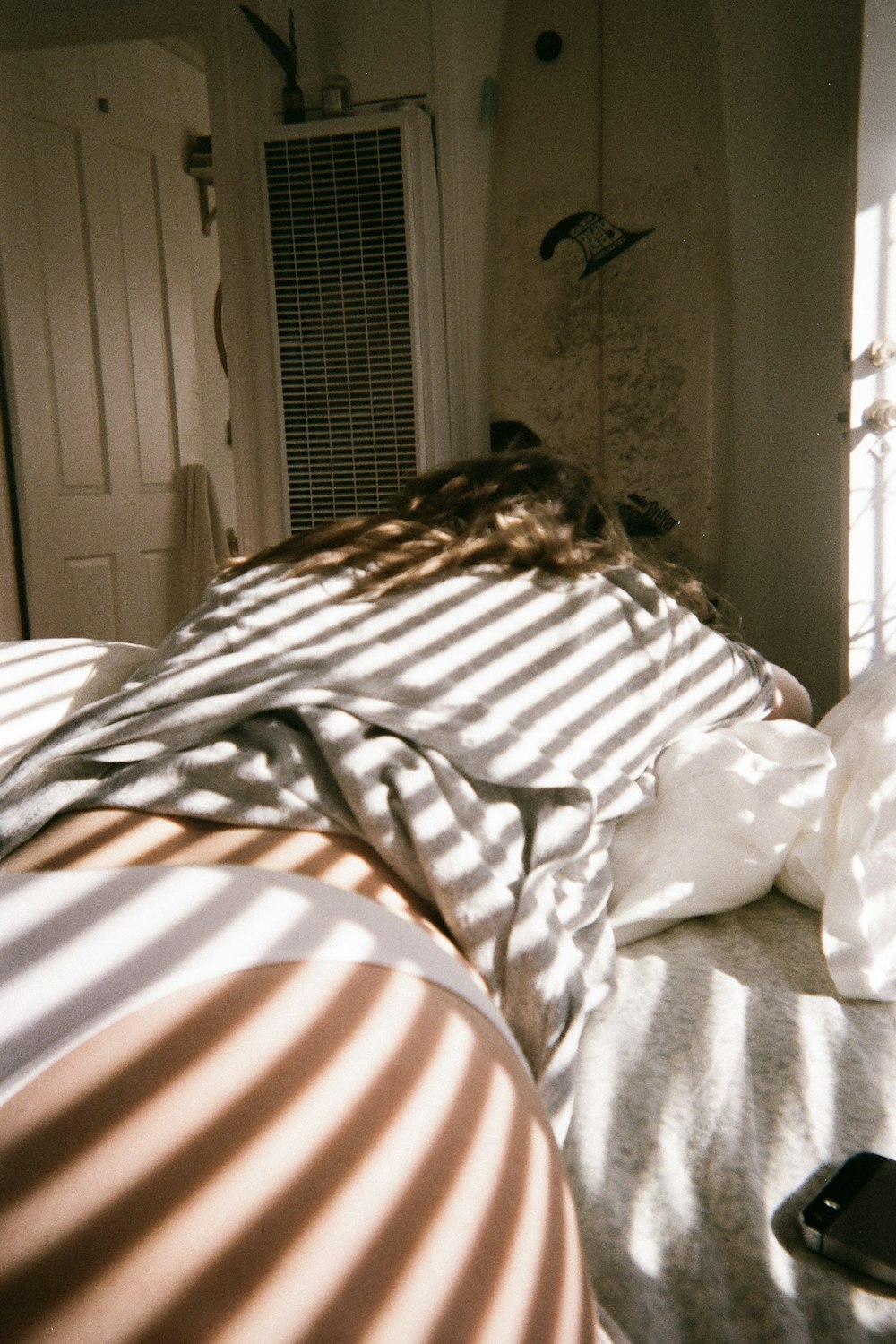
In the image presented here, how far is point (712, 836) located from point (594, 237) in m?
1.85

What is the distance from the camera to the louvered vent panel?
7.59 feet

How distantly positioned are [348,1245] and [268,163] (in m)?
2.52

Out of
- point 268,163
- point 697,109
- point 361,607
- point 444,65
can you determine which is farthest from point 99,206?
point 361,607

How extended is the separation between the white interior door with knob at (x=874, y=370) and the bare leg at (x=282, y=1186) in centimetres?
169

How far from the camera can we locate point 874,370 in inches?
73.0

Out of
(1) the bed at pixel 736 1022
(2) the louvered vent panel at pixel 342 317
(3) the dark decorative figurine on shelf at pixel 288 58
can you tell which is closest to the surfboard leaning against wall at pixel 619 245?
(2) the louvered vent panel at pixel 342 317

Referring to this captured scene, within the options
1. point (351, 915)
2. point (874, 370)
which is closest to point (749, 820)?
point (351, 915)

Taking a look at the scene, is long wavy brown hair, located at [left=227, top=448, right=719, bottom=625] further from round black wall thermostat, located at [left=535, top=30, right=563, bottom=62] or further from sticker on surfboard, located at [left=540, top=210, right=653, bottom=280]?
round black wall thermostat, located at [left=535, top=30, right=563, bottom=62]

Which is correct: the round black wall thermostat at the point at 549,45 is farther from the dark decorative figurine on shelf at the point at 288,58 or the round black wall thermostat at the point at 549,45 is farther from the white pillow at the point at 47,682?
the white pillow at the point at 47,682

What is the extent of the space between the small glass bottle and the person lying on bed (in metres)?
1.62

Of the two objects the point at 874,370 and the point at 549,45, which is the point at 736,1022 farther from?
the point at 549,45

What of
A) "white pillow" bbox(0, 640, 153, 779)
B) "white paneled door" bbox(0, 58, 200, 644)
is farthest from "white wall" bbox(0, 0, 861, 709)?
"white pillow" bbox(0, 640, 153, 779)

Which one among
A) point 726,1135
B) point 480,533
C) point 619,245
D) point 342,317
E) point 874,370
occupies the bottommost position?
point 726,1135

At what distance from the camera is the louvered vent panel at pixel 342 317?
7.59 feet
